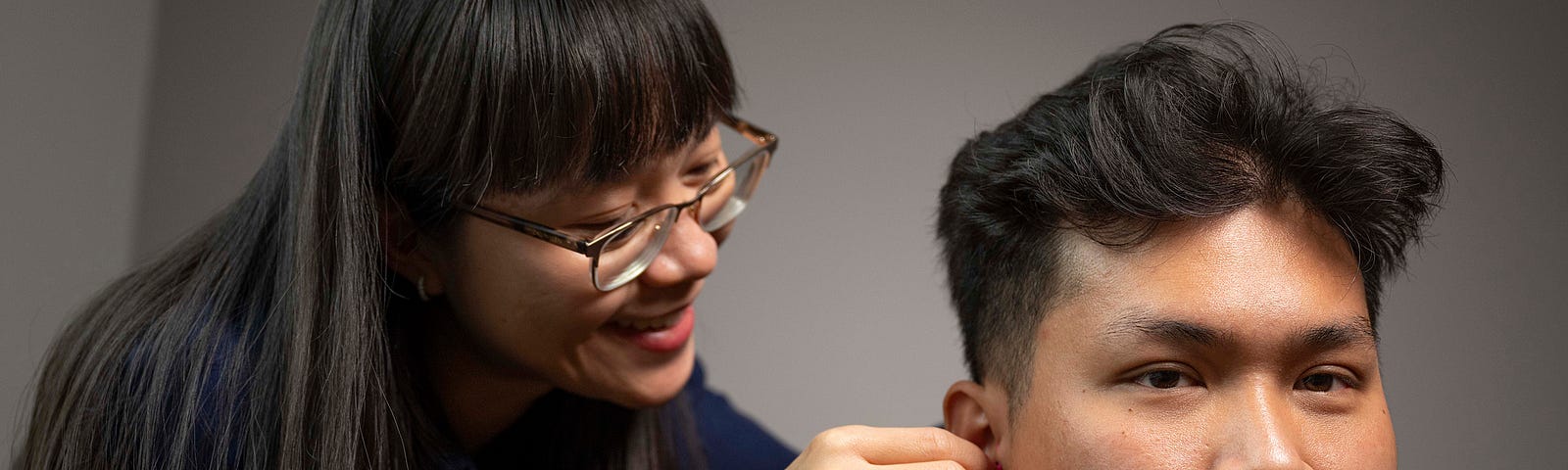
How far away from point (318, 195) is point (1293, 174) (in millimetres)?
1022

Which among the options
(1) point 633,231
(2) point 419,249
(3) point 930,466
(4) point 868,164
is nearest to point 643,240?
(1) point 633,231

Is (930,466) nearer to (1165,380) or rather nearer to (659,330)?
(1165,380)

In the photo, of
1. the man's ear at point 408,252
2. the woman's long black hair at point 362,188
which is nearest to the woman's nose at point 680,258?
the woman's long black hair at point 362,188

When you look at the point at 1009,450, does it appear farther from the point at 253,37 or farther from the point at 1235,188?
the point at 253,37

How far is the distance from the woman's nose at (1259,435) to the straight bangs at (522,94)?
0.65 meters

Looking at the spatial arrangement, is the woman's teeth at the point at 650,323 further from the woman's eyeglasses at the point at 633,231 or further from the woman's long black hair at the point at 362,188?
the woman's long black hair at the point at 362,188

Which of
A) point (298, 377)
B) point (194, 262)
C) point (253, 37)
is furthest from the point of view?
point (253, 37)

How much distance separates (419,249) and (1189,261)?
0.85 m

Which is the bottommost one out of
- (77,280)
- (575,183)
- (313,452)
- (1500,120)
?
(313,452)

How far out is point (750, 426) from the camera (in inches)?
74.9

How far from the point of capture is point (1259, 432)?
109 cm

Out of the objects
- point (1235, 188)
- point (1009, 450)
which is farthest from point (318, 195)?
point (1235, 188)

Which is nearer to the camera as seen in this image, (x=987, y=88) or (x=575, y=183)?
(x=575, y=183)

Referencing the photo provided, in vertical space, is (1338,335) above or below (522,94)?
below
